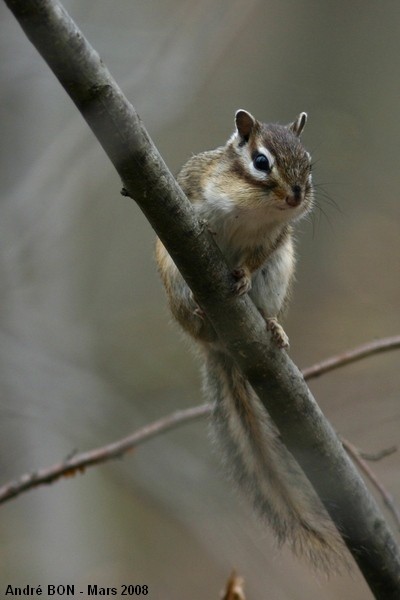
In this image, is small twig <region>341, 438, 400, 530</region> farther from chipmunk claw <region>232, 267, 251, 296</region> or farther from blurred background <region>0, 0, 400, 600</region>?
blurred background <region>0, 0, 400, 600</region>

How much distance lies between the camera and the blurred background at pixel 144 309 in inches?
193

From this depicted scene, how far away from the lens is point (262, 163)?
322 cm

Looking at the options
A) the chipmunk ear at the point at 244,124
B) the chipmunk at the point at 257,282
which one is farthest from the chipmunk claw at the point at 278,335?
the chipmunk ear at the point at 244,124

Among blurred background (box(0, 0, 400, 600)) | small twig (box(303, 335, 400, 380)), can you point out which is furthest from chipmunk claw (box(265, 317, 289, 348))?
blurred background (box(0, 0, 400, 600))

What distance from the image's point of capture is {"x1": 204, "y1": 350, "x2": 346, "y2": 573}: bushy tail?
10.2 feet

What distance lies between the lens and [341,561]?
3115 mm

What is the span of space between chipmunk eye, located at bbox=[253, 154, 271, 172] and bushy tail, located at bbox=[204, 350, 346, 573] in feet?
2.66

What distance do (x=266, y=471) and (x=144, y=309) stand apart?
371cm

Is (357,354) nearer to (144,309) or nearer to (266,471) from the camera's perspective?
(266,471)

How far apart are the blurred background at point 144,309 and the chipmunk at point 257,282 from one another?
502 millimetres

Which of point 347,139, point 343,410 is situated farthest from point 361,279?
point 343,410

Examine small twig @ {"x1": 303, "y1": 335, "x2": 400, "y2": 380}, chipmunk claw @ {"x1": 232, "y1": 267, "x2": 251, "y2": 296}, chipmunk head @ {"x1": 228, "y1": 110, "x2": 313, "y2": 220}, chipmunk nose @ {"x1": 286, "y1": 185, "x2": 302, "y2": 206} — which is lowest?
small twig @ {"x1": 303, "y1": 335, "x2": 400, "y2": 380}

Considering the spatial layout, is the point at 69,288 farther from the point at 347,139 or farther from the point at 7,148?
the point at 347,139

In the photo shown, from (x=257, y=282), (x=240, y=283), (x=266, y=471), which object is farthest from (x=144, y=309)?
(x=240, y=283)
